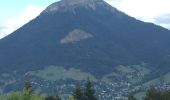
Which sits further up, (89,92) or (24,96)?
(89,92)

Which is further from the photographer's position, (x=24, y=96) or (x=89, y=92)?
(x=89, y=92)

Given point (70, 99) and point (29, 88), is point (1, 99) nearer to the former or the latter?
point (29, 88)

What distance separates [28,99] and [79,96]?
605cm

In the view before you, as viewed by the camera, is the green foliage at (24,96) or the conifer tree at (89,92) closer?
the green foliage at (24,96)

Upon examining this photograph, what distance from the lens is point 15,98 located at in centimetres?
6059

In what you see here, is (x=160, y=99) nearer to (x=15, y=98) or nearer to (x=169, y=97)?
(x=169, y=97)

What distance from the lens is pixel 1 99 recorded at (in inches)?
2437

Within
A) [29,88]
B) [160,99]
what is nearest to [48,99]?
[29,88]

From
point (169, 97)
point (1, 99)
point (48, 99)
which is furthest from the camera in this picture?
point (48, 99)

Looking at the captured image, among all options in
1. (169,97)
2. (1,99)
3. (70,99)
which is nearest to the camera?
(70,99)

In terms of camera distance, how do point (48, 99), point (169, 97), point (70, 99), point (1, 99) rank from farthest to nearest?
1. point (48, 99)
2. point (169, 97)
3. point (1, 99)
4. point (70, 99)

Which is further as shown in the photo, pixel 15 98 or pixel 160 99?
pixel 160 99

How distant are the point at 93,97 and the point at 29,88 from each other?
8.19 m

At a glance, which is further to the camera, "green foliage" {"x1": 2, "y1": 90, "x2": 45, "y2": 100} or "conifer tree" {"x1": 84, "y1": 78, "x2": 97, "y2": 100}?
"conifer tree" {"x1": 84, "y1": 78, "x2": 97, "y2": 100}
